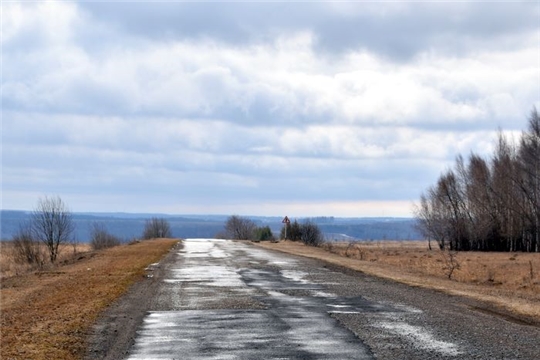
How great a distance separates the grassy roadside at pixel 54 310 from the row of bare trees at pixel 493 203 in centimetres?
5274

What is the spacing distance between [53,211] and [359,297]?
34939 millimetres

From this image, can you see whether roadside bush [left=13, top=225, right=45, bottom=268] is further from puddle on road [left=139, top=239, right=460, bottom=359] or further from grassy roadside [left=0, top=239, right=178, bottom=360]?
puddle on road [left=139, top=239, right=460, bottom=359]

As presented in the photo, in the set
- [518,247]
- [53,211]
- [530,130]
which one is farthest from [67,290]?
[518,247]

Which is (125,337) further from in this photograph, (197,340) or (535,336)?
(535,336)

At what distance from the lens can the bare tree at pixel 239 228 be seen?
9525 cm

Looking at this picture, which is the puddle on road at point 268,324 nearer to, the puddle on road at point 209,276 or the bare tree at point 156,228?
the puddle on road at point 209,276

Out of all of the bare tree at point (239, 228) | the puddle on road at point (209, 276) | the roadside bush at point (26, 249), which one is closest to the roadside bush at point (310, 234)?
the roadside bush at point (26, 249)

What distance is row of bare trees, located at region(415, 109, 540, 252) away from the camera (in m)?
70.2

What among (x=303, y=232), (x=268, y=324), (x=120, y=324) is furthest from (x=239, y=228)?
(x=268, y=324)

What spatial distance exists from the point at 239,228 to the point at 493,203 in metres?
35.4

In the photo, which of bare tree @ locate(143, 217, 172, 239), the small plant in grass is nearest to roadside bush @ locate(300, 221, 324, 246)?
the small plant in grass

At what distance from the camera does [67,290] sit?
19953 mm

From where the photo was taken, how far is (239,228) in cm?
9744

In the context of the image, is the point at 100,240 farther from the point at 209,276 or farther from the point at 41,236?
the point at 209,276
